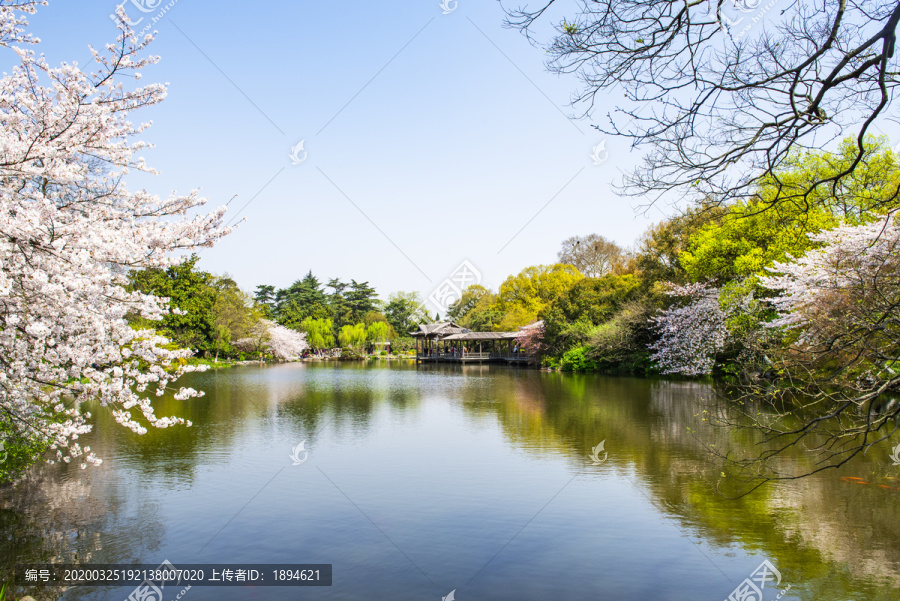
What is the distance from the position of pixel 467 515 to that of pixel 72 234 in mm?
5161

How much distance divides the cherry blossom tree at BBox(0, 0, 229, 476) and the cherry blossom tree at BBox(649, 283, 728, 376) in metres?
18.8

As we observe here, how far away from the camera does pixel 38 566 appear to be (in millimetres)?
5234

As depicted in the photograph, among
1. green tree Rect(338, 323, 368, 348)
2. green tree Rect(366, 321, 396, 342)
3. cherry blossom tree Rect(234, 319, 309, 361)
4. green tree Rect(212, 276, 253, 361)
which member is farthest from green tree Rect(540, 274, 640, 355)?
green tree Rect(366, 321, 396, 342)

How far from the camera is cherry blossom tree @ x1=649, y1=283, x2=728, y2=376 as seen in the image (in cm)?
2066

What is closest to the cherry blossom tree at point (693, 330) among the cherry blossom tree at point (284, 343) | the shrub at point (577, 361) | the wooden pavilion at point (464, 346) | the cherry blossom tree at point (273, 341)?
the shrub at point (577, 361)

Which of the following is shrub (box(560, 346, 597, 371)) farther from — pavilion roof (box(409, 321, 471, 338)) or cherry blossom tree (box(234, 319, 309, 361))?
cherry blossom tree (box(234, 319, 309, 361))

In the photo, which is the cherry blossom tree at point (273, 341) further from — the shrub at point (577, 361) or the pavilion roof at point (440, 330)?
the shrub at point (577, 361)

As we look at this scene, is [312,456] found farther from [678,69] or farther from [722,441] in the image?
[678,69]

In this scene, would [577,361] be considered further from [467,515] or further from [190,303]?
[467,515]

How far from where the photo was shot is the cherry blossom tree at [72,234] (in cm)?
401

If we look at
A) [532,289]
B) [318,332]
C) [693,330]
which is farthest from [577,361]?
[318,332]

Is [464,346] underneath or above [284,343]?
underneath

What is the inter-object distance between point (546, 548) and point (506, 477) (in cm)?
275

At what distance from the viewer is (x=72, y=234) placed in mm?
4152
